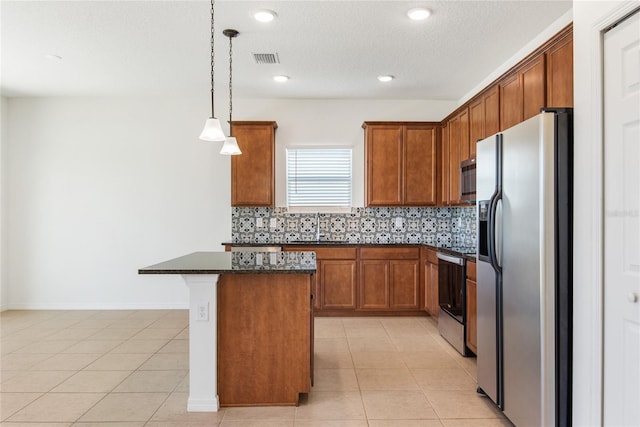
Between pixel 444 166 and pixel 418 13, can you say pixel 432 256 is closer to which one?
pixel 444 166

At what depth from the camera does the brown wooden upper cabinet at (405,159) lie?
5160mm

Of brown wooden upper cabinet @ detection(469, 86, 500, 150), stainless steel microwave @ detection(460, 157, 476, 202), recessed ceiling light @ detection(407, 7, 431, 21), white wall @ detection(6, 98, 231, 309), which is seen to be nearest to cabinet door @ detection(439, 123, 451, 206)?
stainless steel microwave @ detection(460, 157, 476, 202)

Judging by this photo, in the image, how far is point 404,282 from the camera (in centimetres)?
498

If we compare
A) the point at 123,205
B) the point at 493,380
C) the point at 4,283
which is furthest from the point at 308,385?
the point at 4,283

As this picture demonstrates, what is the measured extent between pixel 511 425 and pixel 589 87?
193 cm

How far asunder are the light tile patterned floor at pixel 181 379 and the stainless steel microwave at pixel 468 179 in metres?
1.48

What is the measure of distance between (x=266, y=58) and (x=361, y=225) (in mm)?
2532

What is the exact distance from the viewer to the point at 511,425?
7.94 feet

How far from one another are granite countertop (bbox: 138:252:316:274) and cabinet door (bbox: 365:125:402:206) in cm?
219

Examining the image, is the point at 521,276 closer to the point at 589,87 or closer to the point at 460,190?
the point at 589,87

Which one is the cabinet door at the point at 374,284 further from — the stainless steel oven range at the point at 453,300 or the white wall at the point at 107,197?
the white wall at the point at 107,197

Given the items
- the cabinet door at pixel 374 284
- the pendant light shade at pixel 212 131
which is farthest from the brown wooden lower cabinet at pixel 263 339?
the cabinet door at pixel 374 284

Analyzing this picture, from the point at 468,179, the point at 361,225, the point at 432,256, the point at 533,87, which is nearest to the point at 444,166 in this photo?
the point at 468,179

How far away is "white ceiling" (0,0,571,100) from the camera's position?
3.04 meters
